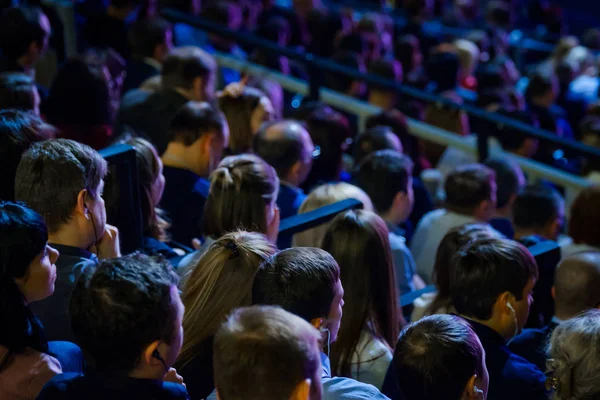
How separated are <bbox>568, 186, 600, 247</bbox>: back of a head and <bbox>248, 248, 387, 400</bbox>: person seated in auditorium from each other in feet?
8.06

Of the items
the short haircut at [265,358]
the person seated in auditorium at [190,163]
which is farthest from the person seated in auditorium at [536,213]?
the short haircut at [265,358]

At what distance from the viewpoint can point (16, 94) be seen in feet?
13.5

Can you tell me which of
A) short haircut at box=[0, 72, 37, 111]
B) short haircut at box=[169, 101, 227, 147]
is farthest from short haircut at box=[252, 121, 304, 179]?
short haircut at box=[0, 72, 37, 111]

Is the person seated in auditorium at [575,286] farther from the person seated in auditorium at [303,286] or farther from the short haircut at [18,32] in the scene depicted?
the short haircut at [18,32]

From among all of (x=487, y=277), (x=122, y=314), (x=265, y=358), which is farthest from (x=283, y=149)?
(x=265, y=358)

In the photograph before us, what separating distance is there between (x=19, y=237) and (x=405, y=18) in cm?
999

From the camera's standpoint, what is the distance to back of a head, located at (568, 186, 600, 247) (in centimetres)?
452

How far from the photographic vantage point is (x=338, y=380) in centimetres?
224

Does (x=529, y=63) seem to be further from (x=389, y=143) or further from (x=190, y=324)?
(x=190, y=324)

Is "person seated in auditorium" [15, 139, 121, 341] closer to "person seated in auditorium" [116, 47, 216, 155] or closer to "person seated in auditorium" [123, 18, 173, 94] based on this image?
"person seated in auditorium" [116, 47, 216, 155]

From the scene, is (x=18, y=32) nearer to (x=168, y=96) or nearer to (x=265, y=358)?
(x=168, y=96)

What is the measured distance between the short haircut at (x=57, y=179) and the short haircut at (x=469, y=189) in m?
2.27

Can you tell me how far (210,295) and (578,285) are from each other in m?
1.46

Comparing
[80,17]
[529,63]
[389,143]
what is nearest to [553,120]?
[389,143]
